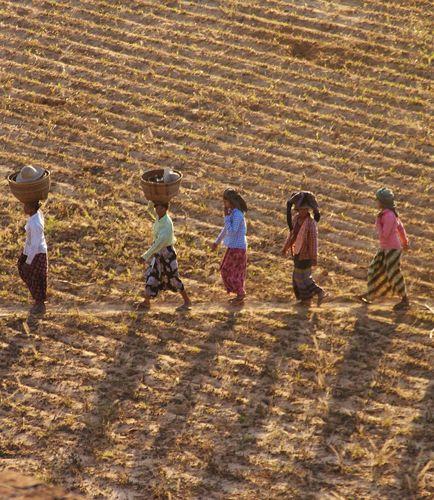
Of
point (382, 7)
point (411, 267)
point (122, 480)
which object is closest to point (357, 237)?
point (411, 267)

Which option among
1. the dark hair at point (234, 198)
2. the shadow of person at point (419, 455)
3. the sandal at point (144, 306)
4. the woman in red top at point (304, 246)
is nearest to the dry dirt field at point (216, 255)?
the shadow of person at point (419, 455)

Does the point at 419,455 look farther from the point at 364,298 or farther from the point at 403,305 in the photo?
the point at 364,298

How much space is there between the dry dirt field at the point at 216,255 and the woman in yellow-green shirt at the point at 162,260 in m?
0.25

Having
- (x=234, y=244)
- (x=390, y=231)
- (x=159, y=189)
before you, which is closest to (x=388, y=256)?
(x=390, y=231)

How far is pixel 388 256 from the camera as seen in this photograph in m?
8.42

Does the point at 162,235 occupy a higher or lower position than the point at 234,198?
lower

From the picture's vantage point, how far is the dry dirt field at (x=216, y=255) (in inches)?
273

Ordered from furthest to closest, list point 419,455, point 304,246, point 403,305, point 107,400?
1. point 403,305
2. point 304,246
3. point 107,400
4. point 419,455

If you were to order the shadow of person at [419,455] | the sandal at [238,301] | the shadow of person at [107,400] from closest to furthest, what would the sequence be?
the shadow of person at [419,455] → the shadow of person at [107,400] → the sandal at [238,301]

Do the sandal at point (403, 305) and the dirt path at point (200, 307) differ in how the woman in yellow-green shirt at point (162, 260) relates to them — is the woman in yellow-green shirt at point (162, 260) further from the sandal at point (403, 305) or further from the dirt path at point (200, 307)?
the sandal at point (403, 305)

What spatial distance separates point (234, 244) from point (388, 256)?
1.27m

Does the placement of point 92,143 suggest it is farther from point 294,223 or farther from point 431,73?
point 431,73

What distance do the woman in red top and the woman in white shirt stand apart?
77.6 inches

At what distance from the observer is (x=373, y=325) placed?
827cm
